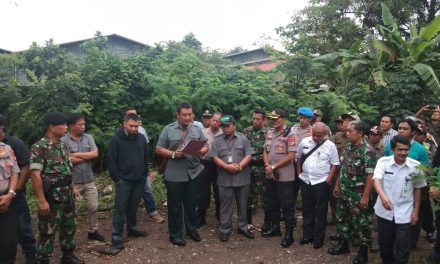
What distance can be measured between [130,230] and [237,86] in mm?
5663

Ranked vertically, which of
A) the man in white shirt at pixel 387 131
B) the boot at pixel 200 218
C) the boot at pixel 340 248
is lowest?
the boot at pixel 340 248

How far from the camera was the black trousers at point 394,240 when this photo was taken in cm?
387

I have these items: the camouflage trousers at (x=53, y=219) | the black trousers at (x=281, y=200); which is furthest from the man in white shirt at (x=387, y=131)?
the camouflage trousers at (x=53, y=219)

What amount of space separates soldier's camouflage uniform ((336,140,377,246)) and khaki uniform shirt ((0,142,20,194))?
3.84m

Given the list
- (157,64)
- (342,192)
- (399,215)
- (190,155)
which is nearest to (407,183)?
(399,215)

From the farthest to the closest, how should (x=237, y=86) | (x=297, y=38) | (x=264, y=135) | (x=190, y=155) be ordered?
(x=297, y=38) < (x=237, y=86) < (x=264, y=135) < (x=190, y=155)

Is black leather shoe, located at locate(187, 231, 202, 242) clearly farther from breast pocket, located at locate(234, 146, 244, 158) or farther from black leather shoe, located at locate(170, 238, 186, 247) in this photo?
breast pocket, located at locate(234, 146, 244, 158)

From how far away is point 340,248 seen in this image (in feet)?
15.7

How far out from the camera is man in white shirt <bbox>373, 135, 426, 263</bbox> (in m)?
3.85

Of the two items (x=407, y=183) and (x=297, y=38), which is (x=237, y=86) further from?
(x=297, y=38)

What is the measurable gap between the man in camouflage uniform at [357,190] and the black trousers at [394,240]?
327 millimetres

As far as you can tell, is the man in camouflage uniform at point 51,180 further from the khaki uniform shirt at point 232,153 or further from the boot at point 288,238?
the boot at point 288,238

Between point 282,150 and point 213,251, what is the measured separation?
173 centimetres

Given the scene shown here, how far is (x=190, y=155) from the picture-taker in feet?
16.7
